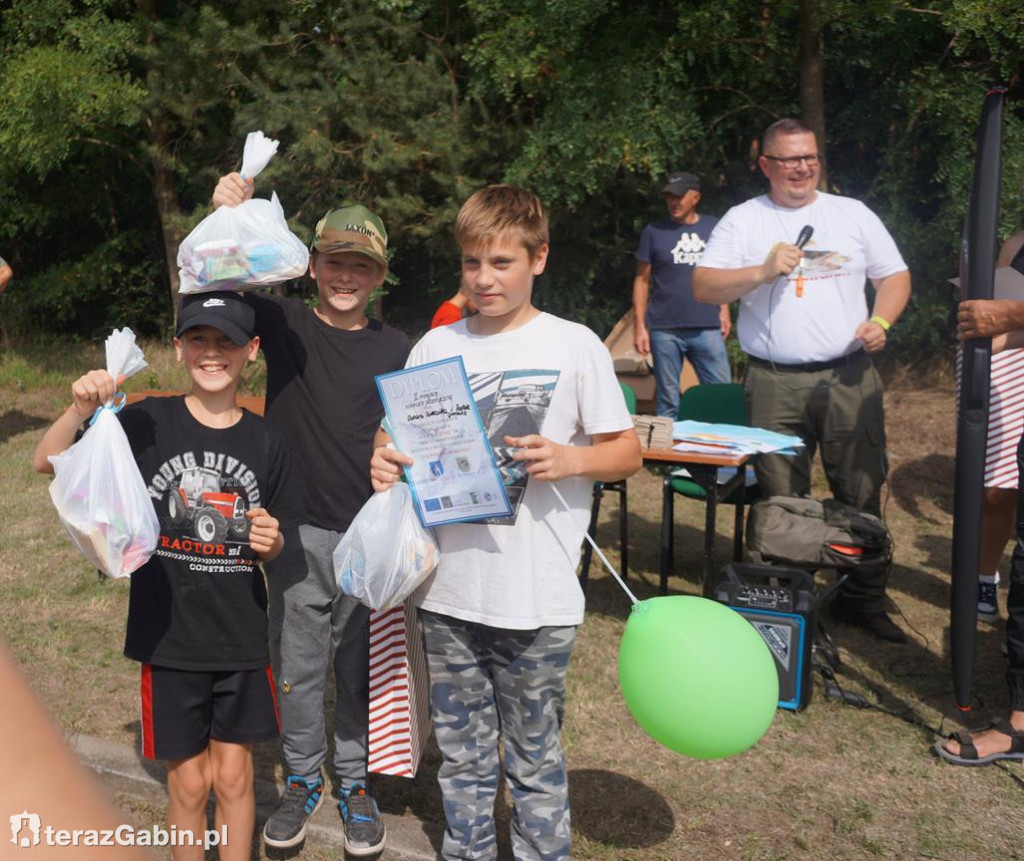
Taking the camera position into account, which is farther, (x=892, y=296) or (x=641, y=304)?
(x=641, y=304)

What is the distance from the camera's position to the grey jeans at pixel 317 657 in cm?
335

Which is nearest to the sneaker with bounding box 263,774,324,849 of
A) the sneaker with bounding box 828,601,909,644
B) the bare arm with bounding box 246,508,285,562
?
the bare arm with bounding box 246,508,285,562

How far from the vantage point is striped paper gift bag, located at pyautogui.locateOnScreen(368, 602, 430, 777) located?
3371mm

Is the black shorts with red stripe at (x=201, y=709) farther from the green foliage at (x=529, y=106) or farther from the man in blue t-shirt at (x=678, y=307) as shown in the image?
the green foliage at (x=529, y=106)

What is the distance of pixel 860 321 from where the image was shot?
5.13 m

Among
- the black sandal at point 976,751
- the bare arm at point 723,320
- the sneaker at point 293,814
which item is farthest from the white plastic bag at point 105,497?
the bare arm at point 723,320

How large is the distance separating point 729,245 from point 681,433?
100cm

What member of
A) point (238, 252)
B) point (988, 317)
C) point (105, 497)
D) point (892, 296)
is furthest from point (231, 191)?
point (892, 296)

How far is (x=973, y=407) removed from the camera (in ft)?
13.1

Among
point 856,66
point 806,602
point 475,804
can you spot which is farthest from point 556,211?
point 475,804

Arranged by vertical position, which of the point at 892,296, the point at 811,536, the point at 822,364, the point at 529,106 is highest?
the point at 529,106

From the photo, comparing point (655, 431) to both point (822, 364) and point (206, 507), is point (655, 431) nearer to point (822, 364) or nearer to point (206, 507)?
point (822, 364)

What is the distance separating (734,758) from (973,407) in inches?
62.1

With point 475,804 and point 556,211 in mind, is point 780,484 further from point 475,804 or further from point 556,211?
point 556,211
